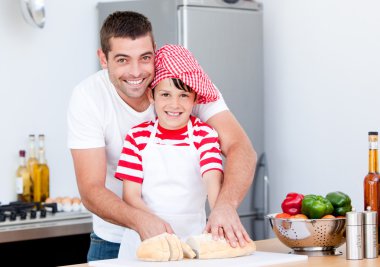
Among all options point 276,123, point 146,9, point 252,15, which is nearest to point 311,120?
point 276,123

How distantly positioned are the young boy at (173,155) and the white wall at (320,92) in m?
2.09

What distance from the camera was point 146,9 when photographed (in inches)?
170

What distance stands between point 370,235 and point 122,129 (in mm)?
803

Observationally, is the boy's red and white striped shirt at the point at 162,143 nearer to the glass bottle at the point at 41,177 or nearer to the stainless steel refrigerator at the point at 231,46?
the glass bottle at the point at 41,177

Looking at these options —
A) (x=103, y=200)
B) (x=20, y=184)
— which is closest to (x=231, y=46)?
(x=20, y=184)

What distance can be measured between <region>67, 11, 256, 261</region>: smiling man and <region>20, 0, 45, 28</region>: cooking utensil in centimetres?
148

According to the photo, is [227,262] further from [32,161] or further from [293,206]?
[32,161]

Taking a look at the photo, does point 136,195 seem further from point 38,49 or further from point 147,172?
point 38,49

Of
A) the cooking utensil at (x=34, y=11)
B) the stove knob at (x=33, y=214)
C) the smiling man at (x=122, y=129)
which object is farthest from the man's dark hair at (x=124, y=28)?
the cooking utensil at (x=34, y=11)

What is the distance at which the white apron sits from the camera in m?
2.40

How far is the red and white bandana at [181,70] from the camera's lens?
2.37m

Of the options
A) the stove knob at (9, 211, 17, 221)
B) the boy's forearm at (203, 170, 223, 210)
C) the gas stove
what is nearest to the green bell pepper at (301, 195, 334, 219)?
the boy's forearm at (203, 170, 223, 210)

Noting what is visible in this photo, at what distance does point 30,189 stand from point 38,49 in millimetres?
698

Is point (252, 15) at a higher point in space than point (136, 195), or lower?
higher
